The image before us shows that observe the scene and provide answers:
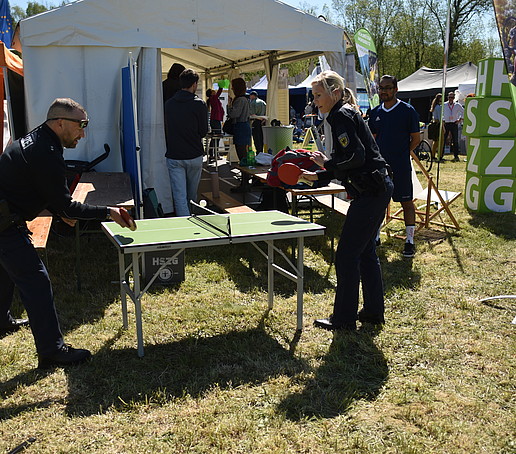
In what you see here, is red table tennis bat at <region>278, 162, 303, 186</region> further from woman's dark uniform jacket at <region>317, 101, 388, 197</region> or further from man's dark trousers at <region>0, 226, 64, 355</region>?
man's dark trousers at <region>0, 226, 64, 355</region>

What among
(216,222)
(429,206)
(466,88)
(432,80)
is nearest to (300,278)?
(216,222)

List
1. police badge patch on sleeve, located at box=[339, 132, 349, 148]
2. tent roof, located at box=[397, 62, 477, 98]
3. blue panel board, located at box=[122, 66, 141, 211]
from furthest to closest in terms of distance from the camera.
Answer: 1. tent roof, located at box=[397, 62, 477, 98]
2. blue panel board, located at box=[122, 66, 141, 211]
3. police badge patch on sleeve, located at box=[339, 132, 349, 148]

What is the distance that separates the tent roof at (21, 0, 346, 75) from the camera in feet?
21.6

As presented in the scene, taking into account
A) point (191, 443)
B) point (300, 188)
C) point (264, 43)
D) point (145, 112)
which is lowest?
point (191, 443)

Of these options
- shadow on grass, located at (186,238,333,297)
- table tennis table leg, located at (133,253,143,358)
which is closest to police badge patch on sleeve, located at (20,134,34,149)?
table tennis table leg, located at (133,253,143,358)

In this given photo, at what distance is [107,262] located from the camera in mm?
5996

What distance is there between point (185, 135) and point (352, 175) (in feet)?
10.2

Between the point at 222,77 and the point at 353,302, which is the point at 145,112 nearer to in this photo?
the point at 353,302

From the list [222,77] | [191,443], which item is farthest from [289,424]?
[222,77]

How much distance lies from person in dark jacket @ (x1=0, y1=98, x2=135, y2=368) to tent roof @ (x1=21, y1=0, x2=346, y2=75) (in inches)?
147

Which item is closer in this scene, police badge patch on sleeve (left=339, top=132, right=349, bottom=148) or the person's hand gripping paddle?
police badge patch on sleeve (left=339, top=132, right=349, bottom=148)

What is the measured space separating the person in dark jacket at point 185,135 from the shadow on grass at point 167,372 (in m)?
2.95

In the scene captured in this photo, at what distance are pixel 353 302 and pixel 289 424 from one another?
129cm

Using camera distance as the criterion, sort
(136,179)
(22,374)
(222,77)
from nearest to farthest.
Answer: (22,374)
(136,179)
(222,77)
